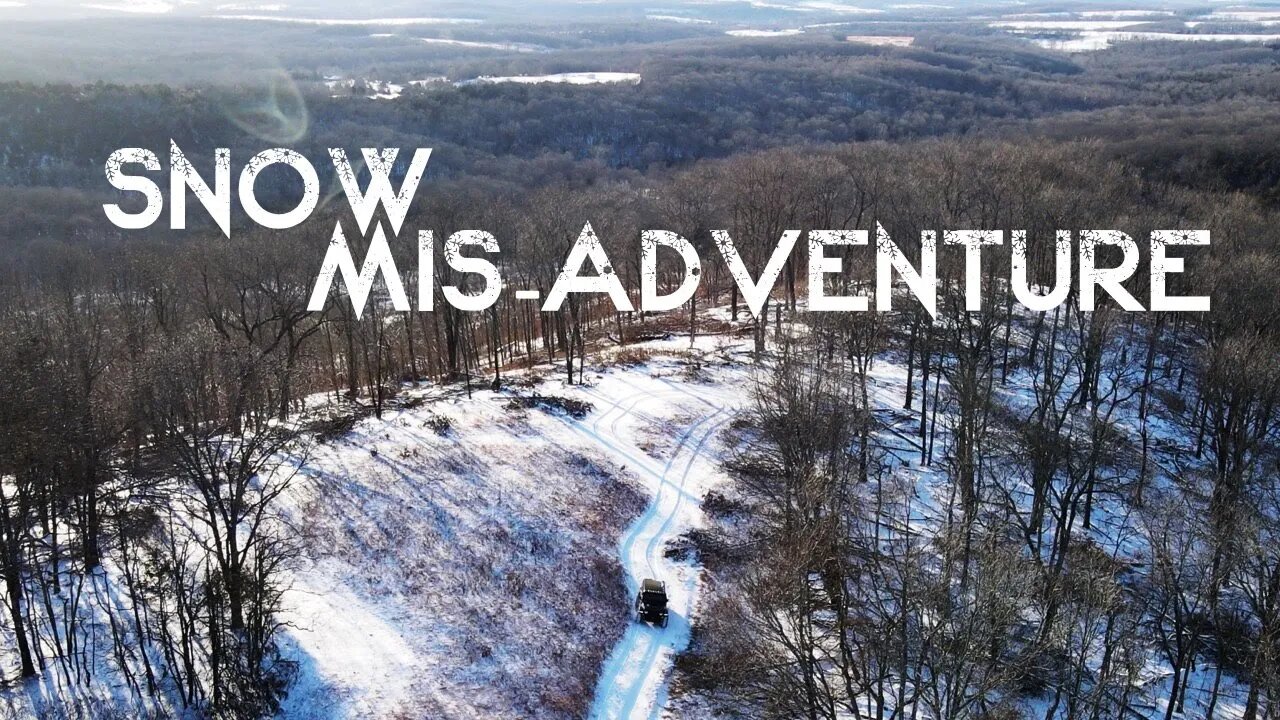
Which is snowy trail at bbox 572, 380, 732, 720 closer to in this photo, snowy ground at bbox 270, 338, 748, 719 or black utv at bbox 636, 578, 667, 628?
snowy ground at bbox 270, 338, 748, 719

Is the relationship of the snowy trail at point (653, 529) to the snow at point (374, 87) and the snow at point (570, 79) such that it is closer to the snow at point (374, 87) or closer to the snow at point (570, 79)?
the snow at point (374, 87)

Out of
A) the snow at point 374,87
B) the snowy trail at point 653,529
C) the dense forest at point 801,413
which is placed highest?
the snow at point 374,87

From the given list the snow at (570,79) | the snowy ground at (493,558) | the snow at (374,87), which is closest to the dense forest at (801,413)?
the snowy ground at (493,558)

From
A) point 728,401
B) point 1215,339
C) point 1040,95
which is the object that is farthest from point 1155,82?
point 728,401

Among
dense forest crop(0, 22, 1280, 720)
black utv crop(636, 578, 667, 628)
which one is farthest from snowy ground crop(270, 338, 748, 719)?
dense forest crop(0, 22, 1280, 720)

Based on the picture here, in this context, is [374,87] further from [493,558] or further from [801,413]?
[801,413]

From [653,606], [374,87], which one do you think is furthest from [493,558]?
[374,87]

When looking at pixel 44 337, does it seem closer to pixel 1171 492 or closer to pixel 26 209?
pixel 1171 492
